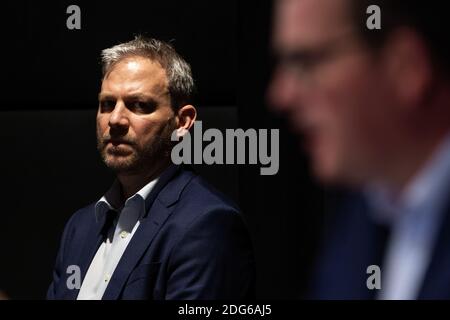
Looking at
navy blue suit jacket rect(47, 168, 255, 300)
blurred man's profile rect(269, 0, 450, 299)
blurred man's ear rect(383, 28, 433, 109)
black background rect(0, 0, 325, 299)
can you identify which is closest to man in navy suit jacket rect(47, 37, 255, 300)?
navy blue suit jacket rect(47, 168, 255, 300)

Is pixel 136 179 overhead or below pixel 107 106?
below

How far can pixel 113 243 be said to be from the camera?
1.35 meters

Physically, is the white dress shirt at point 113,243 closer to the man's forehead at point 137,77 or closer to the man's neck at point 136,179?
the man's neck at point 136,179

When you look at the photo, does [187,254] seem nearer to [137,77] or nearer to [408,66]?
[137,77]

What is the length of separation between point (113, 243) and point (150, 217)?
9 centimetres

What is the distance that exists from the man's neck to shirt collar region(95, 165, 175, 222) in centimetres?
1

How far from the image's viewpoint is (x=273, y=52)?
1.79 m

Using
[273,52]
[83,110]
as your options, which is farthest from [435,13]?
[83,110]

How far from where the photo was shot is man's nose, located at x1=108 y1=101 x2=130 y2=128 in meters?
1.36

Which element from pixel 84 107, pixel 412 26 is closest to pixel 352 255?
pixel 412 26

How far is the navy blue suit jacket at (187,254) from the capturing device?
121 cm

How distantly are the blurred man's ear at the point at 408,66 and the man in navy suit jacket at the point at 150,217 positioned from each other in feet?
2.11

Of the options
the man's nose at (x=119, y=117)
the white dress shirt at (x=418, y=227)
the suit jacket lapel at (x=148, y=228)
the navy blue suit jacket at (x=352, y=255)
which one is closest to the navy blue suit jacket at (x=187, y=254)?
the suit jacket lapel at (x=148, y=228)
